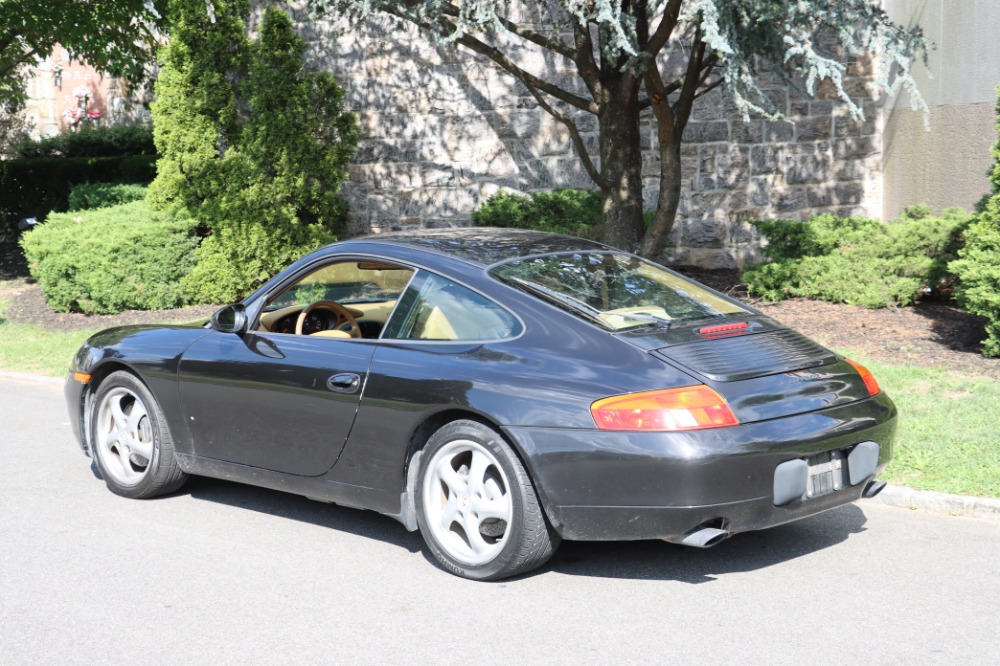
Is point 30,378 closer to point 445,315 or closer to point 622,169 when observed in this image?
point 622,169

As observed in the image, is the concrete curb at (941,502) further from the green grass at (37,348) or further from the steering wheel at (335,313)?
the green grass at (37,348)

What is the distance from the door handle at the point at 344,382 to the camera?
5.21m

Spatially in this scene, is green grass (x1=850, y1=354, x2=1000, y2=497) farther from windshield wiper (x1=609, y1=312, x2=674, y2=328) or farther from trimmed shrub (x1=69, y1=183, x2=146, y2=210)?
trimmed shrub (x1=69, y1=183, x2=146, y2=210)

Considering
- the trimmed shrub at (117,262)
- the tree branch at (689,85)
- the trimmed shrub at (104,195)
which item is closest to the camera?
the tree branch at (689,85)

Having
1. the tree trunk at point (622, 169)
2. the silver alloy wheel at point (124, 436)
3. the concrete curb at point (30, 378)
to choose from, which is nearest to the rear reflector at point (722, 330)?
the silver alloy wheel at point (124, 436)

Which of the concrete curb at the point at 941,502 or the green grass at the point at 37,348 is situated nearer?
the concrete curb at the point at 941,502

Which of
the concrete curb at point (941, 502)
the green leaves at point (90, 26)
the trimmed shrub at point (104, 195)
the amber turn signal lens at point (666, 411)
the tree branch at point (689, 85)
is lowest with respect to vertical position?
the concrete curb at point (941, 502)

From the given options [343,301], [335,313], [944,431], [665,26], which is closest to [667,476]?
[335,313]

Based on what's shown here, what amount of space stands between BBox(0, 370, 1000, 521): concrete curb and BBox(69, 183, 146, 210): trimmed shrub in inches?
570

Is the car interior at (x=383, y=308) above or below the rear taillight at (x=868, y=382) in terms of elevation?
above

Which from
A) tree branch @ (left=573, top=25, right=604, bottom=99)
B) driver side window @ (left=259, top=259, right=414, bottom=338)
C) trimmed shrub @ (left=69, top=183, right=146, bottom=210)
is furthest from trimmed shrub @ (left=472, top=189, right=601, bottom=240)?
driver side window @ (left=259, top=259, right=414, bottom=338)

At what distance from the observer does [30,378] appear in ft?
35.0

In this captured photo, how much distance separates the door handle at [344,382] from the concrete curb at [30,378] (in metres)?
6.00

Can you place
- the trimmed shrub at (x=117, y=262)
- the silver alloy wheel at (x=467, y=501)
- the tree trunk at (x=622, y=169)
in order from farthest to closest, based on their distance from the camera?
the trimmed shrub at (x=117, y=262)
the tree trunk at (x=622, y=169)
the silver alloy wheel at (x=467, y=501)
